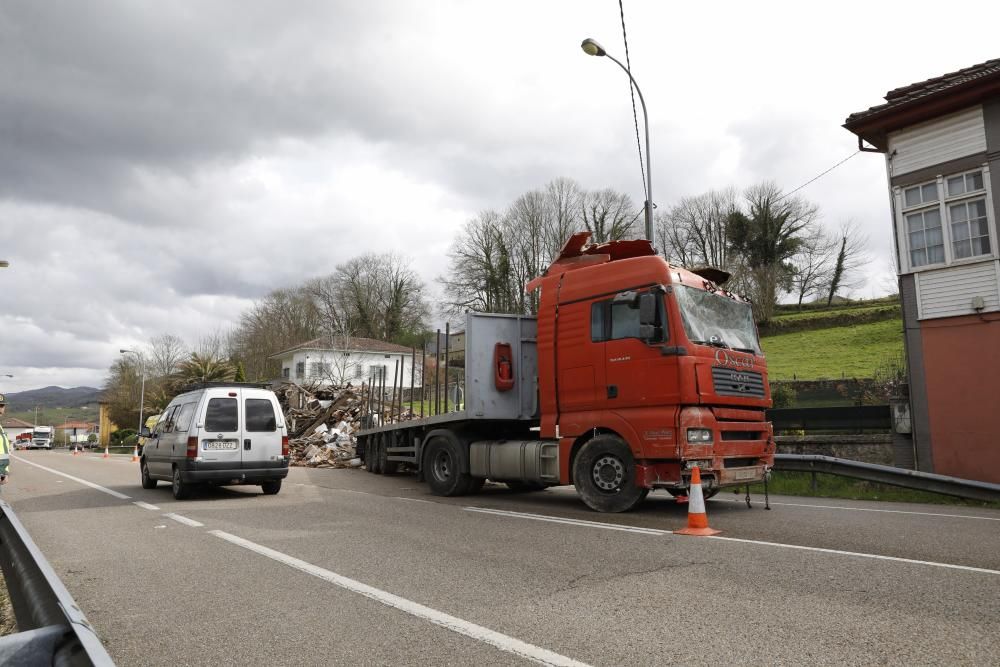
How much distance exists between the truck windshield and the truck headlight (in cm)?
113

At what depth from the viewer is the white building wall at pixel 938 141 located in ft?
46.4

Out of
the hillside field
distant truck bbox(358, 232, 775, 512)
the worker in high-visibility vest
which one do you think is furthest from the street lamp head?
the hillside field

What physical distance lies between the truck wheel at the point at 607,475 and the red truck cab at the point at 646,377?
0.05 ft

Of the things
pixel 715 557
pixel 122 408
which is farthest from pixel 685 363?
pixel 122 408

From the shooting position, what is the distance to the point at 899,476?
1162 cm

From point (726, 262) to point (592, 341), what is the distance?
1825 inches

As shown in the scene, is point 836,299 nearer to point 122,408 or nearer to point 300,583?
point 300,583

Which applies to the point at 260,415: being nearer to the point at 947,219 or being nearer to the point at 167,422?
the point at 167,422

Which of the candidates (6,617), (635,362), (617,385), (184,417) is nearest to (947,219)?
(635,362)

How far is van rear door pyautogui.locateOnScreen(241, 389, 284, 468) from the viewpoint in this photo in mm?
11984

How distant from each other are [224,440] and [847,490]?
11.2m

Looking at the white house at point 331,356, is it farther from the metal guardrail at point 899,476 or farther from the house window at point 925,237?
the metal guardrail at point 899,476

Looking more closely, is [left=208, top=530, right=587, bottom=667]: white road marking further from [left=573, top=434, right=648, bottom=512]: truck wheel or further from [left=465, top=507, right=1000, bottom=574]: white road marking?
[left=573, top=434, right=648, bottom=512]: truck wheel

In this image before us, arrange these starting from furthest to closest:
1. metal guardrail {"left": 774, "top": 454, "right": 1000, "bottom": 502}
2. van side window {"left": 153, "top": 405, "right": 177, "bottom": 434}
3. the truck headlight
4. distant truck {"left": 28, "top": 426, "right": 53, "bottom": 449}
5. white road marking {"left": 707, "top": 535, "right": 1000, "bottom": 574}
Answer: distant truck {"left": 28, "top": 426, "right": 53, "bottom": 449}, van side window {"left": 153, "top": 405, "right": 177, "bottom": 434}, metal guardrail {"left": 774, "top": 454, "right": 1000, "bottom": 502}, the truck headlight, white road marking {"left": 707, "top": 535, "right": 1000, "bottom": 574}
